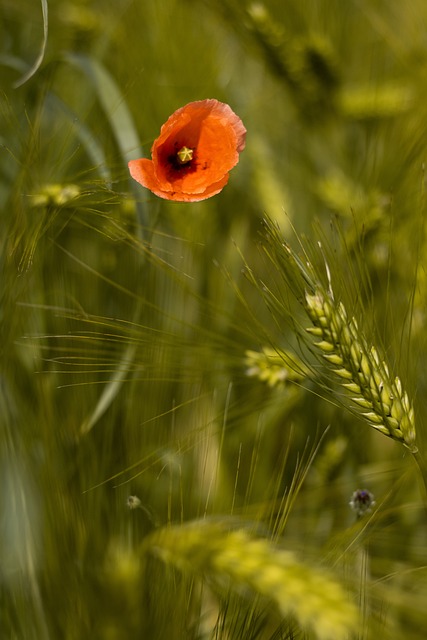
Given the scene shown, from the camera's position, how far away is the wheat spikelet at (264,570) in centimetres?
29

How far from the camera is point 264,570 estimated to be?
34 cm

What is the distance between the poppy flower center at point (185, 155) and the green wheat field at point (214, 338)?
4 cm

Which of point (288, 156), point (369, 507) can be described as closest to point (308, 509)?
point (369, 507)

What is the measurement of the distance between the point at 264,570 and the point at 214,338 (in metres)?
0.21

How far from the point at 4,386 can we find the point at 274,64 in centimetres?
39

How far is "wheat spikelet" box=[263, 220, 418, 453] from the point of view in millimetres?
388

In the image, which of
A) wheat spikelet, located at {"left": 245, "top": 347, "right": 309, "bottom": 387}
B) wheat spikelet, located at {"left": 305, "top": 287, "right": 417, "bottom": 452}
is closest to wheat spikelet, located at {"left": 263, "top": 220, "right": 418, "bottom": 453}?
wheat spikelet, located at {"left": 305, "top": 287, "right": 417, "bottom": 452}

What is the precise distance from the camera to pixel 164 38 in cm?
70

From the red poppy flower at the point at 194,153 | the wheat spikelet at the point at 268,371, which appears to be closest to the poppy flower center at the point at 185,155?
the red poppy flower at the point at 194,153

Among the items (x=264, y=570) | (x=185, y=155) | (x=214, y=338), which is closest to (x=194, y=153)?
(x=185, y=155)

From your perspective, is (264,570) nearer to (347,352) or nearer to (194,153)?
(347,352)

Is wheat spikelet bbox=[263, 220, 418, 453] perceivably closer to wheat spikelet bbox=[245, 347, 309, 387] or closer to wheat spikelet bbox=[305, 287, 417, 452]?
wheat spikelet bbox=[305, 287, 417, 452]

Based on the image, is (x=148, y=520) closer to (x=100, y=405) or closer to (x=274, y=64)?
(x=100, y=405)

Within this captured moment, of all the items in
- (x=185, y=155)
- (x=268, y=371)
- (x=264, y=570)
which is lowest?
(x=264, y=570)
